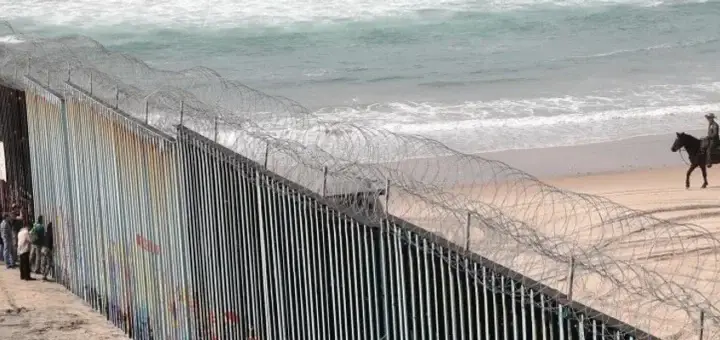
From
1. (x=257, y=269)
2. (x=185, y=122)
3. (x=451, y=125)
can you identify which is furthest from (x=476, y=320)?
(x=451, y=125)

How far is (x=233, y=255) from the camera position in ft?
36.4

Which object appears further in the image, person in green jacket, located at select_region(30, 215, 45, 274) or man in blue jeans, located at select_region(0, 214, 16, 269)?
man in blue jeans, located at select_region(0, 214, 16, 269)

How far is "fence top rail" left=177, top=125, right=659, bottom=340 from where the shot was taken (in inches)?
281

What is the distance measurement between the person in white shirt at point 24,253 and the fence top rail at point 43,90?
5.16ft

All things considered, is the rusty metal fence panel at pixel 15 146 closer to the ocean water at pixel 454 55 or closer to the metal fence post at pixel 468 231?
the metal fence post at pixel 468 231

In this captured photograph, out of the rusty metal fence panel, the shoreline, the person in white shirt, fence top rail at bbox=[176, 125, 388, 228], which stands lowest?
the shoreline

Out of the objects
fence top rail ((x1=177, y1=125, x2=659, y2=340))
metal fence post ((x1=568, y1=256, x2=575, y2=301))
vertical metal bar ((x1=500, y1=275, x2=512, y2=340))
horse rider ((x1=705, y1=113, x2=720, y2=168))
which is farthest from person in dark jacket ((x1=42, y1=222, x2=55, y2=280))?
horse rider ((x1=705, y1=113, x2=720, y2=168))

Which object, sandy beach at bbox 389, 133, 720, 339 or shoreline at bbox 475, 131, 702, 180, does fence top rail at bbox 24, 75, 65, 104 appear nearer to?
sandy beach at bbox 389, 133, 720, 339

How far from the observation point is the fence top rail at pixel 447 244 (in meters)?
7.14

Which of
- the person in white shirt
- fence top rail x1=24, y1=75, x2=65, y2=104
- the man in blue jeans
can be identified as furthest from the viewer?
the man in blue jeans

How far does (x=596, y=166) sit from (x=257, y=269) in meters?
14.1

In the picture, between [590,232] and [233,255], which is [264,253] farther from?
[590,232]

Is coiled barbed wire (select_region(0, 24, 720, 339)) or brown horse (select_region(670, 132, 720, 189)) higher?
coiled barbed wire (select_region(0, 24, 720, 339))

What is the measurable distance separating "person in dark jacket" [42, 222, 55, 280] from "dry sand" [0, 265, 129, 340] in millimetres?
239
